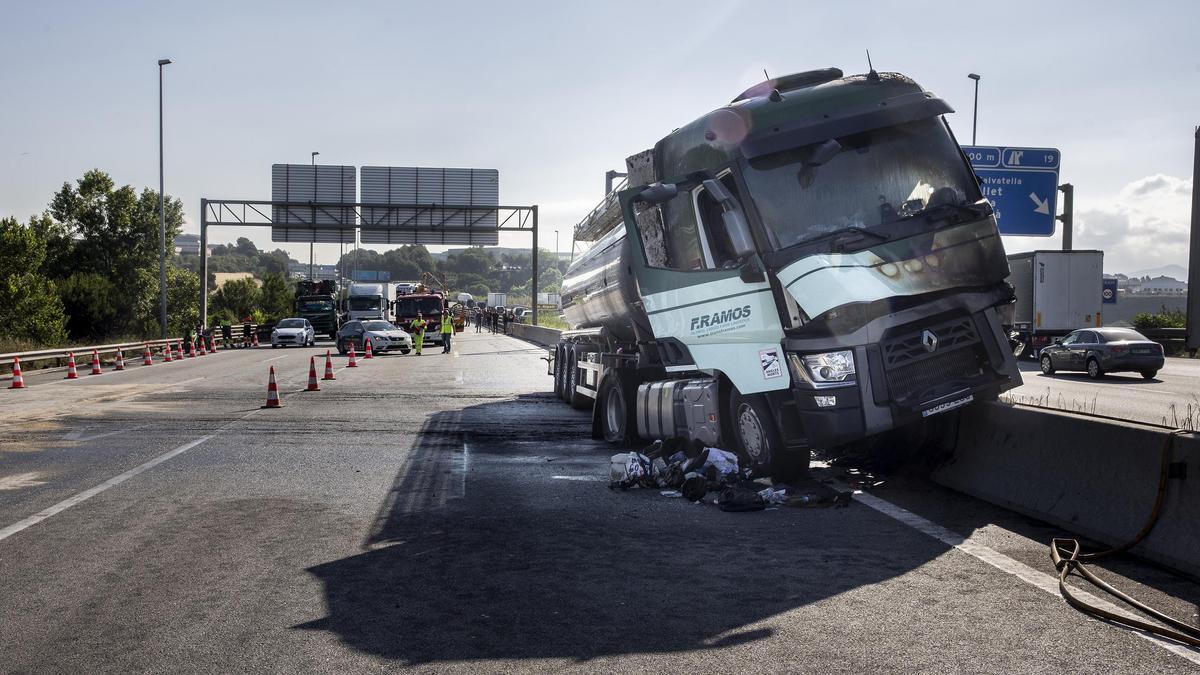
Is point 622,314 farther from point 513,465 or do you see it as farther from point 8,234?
point 8,234

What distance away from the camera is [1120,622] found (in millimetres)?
5293

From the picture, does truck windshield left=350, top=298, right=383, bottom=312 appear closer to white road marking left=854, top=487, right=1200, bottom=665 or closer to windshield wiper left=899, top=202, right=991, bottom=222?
white road marking left=854, top=487, right=1200, bottom=665

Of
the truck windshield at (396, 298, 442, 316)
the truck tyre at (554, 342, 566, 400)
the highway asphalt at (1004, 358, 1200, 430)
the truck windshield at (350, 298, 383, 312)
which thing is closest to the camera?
the highway asphalt at (1004, 358, 1200, 430)

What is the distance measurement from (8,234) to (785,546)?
34349 millimetres

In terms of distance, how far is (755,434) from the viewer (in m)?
9.48

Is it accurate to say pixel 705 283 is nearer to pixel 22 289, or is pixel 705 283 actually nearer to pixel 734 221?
pixel 734 221

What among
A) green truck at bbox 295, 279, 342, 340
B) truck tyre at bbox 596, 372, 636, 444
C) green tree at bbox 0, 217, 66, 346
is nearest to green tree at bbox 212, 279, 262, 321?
green truck at bbox 295, 279, 342, 340

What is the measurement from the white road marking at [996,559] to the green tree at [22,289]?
33.3 metres

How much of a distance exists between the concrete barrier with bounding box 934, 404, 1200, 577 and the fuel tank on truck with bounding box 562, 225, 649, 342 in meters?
4.19

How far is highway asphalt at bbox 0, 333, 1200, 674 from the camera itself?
4.86 m

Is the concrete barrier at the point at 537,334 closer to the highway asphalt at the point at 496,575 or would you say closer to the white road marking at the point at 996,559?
the highway asphalt at the point at 496,575

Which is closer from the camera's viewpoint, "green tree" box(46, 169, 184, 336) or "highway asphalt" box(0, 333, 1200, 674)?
"highway asphalt" box(0, 333, 1200, 674)

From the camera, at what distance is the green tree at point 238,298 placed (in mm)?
71688

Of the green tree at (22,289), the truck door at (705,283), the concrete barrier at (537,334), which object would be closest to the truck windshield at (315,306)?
the concrete barrier at (537,334)
